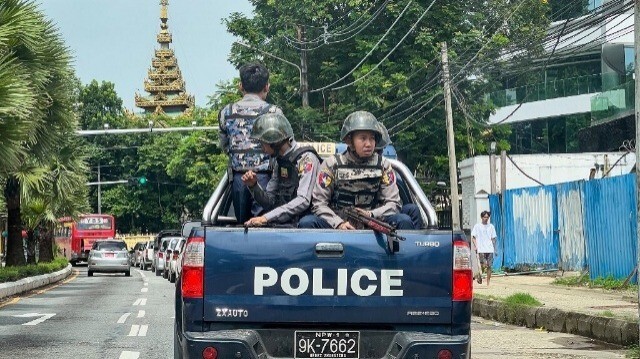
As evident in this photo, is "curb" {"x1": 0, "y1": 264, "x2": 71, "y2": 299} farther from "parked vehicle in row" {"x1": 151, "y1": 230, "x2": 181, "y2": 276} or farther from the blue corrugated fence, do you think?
the blue corrugated fence

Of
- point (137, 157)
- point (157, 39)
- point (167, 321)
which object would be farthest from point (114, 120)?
point (167, 321)

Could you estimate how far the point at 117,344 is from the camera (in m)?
13.5

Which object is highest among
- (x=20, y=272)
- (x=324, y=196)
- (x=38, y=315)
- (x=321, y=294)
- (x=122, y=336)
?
(x=324, y=196)

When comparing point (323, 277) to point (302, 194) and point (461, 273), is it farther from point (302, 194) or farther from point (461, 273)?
point (302, 194)

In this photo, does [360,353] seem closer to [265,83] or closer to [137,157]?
[265,83]

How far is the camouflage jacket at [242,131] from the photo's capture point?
A: 9.74 metres

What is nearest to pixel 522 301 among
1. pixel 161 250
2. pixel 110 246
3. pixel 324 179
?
pixel 324 179

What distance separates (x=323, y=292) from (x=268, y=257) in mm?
375

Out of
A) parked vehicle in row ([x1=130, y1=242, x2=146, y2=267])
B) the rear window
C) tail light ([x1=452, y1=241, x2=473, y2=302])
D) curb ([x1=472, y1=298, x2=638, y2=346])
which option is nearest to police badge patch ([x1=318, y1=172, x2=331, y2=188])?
tail light ([x1=452, y1=241, x2=473, y2=302])

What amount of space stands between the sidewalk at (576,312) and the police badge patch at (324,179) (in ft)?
20.4

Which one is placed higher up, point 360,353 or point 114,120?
point 114,120

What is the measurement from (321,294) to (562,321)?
29.9 feet

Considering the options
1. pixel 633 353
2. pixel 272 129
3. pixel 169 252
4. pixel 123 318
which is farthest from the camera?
pixel 169 252

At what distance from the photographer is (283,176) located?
27.8 feet
